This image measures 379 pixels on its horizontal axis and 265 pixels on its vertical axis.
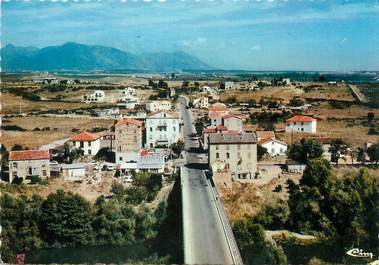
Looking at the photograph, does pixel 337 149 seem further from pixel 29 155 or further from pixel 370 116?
pixel 29 155

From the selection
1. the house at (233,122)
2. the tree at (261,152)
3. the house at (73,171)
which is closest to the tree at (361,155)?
the tree at (261,152)

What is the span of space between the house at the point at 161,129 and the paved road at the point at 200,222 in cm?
31

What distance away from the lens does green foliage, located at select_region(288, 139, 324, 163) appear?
23.7 ft

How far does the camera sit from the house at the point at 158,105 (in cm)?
835

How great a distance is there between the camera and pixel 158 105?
8.41 m

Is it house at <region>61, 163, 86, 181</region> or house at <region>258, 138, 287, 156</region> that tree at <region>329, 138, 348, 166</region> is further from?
house at <region>61, 163, 86, 181</region>

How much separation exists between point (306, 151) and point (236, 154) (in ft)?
3.28

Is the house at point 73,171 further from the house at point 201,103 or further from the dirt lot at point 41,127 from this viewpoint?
the house at point 201,103

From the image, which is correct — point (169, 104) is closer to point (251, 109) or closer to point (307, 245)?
point (251, 109)

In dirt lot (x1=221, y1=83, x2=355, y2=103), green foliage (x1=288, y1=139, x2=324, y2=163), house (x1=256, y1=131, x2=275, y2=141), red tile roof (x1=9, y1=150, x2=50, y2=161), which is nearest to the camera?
red tile roof (x1=9, y1=150, x2=50, y2=161)

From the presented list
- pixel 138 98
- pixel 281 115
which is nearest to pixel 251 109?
pixel 281 115

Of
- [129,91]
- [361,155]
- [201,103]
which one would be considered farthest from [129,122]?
[361,155]

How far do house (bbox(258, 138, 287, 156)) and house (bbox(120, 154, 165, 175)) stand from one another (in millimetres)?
1468

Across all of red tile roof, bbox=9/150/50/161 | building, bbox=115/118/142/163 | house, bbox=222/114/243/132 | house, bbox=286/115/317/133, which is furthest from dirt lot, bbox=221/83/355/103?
red tile roof, bbox=9/150/50/161
